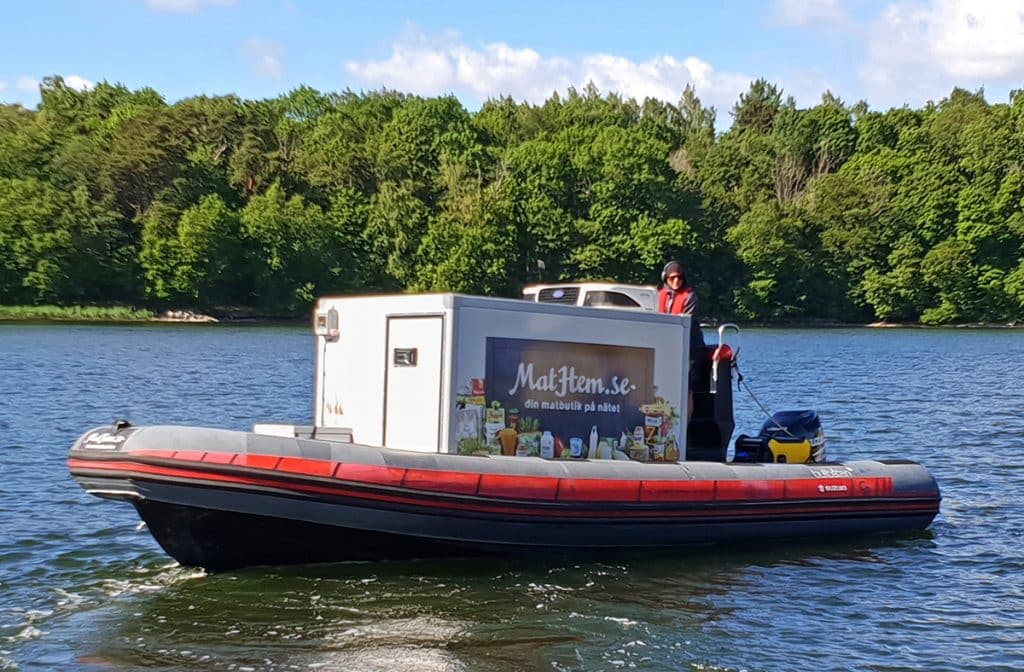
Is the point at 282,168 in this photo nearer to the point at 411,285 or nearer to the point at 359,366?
the point at 411,285

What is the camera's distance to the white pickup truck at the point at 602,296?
11992mm

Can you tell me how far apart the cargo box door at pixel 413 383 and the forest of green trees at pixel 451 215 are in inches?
2320

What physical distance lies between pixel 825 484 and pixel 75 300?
6145 centimetres

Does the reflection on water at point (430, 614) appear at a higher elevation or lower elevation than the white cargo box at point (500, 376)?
lower

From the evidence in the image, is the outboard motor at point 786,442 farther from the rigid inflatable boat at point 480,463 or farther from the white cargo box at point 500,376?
the white cargo box at point 500,376

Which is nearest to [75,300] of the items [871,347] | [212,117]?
[212,117]

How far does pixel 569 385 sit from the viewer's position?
11102 mm

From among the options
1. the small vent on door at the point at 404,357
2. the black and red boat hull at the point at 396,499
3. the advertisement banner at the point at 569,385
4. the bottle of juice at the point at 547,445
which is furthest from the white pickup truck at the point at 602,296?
the black and red boat hull at the point at 396,499

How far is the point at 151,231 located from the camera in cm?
6869

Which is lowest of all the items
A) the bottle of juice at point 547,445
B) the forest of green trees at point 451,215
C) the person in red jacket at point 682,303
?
the bottle of juice at point 547,445

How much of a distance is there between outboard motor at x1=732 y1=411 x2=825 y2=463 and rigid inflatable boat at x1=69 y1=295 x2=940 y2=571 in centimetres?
52

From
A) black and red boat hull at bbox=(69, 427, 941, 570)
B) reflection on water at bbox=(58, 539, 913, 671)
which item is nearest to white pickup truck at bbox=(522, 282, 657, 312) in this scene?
black and red boat hull at bbox=(69, 427, 941, 570)

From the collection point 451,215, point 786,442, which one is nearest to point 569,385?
point 786,442

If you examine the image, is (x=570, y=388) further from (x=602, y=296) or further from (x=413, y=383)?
(x=413, y=383)
